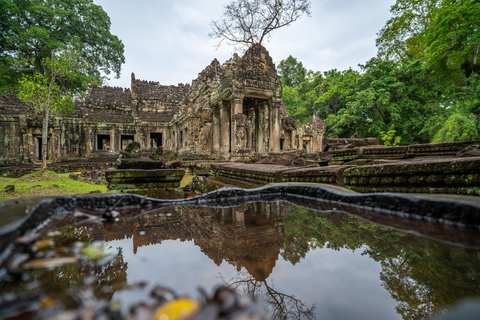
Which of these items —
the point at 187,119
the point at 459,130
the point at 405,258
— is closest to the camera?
the point at 405,258

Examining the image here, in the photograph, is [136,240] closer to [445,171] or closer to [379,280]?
[379,280]

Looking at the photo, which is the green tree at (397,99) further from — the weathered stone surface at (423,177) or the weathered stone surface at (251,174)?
the weathered stone surface at (423,177)

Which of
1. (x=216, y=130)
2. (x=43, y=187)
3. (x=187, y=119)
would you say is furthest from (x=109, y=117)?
(x=43, y=187)

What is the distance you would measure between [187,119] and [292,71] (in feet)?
96.0

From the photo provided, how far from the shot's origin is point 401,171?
2672 millimetres

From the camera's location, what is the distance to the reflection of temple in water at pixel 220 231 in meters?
1.33

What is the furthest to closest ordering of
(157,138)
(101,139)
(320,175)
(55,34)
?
(157,138)
(101,139)
(55,34)
(320,175)

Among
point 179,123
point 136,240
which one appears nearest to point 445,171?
point 136,240

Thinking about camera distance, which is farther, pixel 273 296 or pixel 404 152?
pixel 404 152

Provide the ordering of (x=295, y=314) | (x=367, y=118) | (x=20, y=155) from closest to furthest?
(x=295, y=314) < (x=20, y=155) < (x=367, y=118)

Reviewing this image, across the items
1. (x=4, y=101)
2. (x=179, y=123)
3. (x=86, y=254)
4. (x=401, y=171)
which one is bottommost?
(x=86, y=254)

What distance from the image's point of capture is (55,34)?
18.9 meters

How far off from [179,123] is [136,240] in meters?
16.7

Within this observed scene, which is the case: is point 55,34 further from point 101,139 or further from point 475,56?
point 475,56
